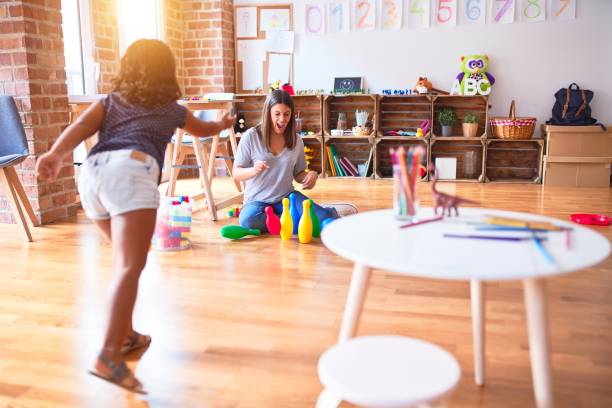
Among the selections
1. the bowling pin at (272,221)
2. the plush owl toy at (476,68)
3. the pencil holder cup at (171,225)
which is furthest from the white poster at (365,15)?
the pencil holder cup at (171,225)

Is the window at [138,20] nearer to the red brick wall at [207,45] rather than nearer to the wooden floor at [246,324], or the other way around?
the red brick wall at [207,45]

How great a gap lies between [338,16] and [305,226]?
3.26 meters

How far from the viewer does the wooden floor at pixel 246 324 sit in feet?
5.35

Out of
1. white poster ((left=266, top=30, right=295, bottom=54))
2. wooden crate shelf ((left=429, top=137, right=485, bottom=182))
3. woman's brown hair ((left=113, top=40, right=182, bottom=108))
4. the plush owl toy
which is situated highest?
white poster ((left=266, top=30, right=295, bottom=54))

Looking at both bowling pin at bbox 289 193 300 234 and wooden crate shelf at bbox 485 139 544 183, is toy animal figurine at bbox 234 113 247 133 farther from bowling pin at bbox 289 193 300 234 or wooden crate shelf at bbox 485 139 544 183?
bowling pin at bbox 289 193 300 234

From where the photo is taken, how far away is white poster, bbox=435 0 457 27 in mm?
5539

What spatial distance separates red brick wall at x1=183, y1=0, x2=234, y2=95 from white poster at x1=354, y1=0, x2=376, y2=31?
131cm

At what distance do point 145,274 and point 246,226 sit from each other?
2.76ft

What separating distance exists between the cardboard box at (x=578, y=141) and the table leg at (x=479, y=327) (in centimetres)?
405

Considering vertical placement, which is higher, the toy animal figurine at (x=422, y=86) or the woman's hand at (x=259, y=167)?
the toy animal figurine at (x=422, y=86)

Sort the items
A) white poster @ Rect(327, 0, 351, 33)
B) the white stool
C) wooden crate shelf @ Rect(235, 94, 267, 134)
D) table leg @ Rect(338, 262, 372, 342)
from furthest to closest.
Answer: wooden crate shelf @ Rect(235, 94, 267, 134) < white poster @ Rect(327, 0, 351, 33) < table leg @ Rect(338, 262, 372, 342) < the white stool

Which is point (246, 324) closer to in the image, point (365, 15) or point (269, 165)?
point (269, 165)

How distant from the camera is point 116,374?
1.57m

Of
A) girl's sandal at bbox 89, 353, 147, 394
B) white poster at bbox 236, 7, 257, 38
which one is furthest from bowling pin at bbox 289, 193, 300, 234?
→ white poster at bbox 236, 7, 257, 38
